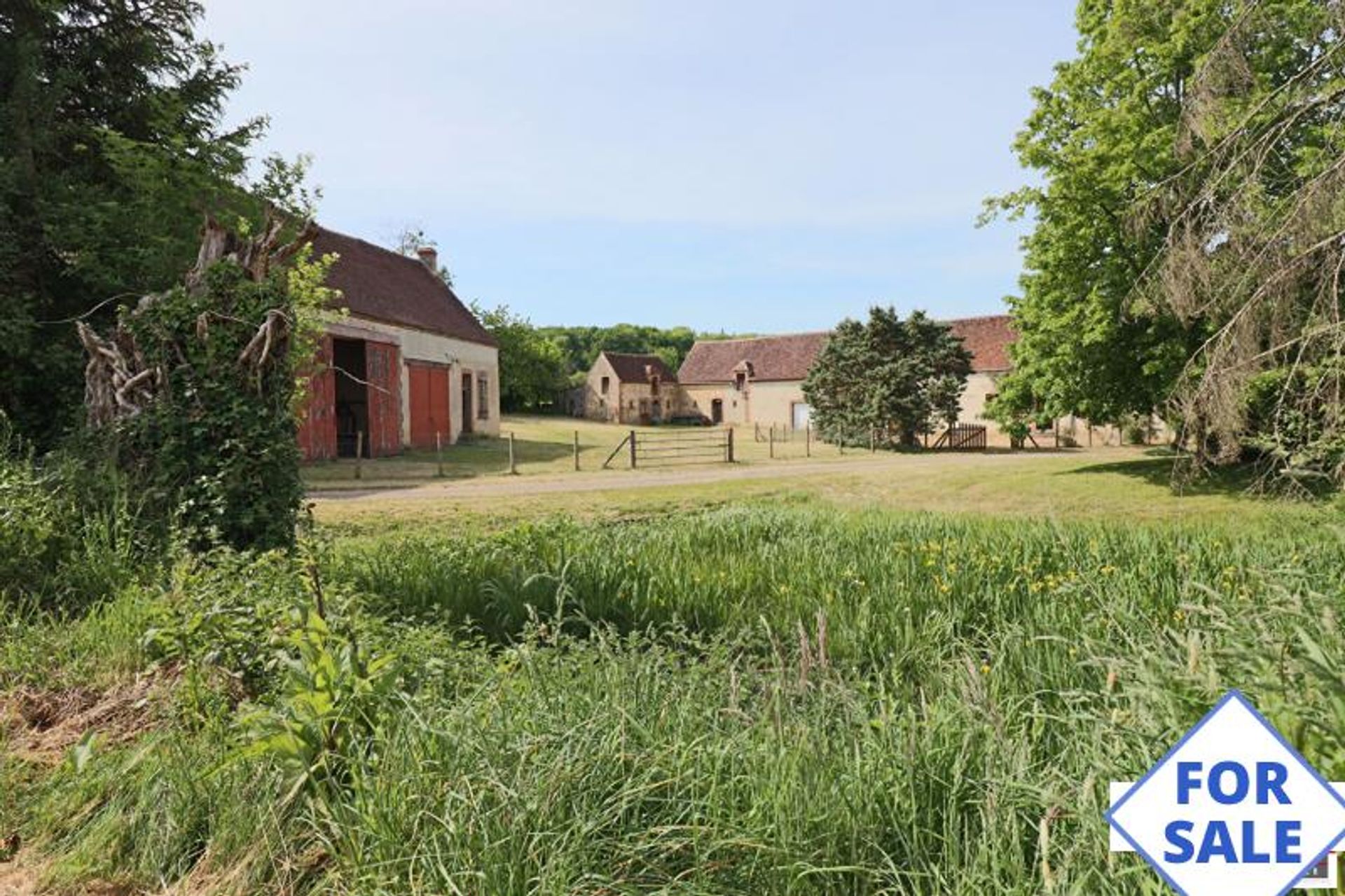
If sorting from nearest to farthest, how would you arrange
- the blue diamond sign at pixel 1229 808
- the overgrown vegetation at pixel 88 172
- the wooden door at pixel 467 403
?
the blue diamond sign at pixel 1229 808, the overgrown vegetation at pixel 88 172, the wooden door at pixel 467 403

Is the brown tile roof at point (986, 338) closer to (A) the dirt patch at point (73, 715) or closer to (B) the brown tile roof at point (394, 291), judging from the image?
(B) the brown tile roof at point (394, 291)

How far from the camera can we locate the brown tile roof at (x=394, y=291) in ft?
84.5

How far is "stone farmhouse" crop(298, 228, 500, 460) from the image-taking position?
23375 mm

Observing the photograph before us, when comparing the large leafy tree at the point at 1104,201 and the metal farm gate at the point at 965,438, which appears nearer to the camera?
the large leafy tree at the point at 1104,201

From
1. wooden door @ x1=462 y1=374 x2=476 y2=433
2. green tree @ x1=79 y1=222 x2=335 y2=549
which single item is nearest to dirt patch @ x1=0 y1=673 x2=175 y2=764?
green tree @ x1=79 y1=222 x2=335 y2=549

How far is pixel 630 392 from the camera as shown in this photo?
57.1 meters

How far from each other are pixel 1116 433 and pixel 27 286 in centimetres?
4080

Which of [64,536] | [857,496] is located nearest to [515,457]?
[857,496]

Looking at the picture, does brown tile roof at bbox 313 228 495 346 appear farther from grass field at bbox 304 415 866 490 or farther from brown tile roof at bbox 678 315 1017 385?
brown tile roof at bbox 678 315 1017 385

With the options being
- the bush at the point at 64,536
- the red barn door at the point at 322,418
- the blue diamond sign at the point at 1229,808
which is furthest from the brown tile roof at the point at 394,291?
the blue diamond sign at the point at 1229,808

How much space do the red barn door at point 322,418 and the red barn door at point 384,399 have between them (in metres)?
1.54

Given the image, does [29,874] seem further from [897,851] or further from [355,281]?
[355,281]

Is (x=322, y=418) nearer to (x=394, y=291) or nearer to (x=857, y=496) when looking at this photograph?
(x=394, y=291)

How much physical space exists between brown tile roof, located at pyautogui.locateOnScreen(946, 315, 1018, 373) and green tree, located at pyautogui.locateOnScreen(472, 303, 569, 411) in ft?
92.9
